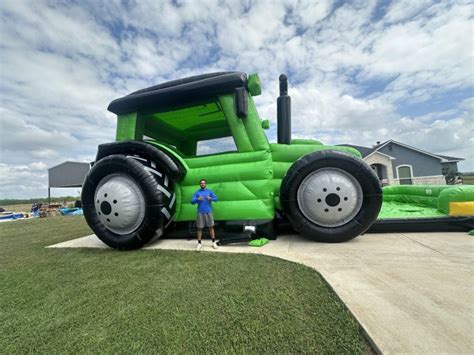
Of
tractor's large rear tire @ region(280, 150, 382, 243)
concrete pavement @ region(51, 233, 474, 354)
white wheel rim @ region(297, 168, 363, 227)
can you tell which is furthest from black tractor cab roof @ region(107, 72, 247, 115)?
concrete pavement @ region(51, 233, 474, 354)

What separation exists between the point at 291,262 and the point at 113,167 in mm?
2889

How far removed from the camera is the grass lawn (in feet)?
3.96

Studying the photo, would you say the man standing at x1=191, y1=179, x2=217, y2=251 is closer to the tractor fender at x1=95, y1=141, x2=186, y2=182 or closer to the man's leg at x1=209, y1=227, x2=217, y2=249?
the man's leg at x1=209, y1=227, x2=217, y2=249

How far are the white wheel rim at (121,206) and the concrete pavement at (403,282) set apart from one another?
30.6 inches

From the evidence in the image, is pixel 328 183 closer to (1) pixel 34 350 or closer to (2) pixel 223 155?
(2) pixel 223 155

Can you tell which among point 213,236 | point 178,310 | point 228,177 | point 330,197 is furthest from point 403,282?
point 228,177

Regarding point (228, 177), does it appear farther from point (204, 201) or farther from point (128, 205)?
point (128, 205)

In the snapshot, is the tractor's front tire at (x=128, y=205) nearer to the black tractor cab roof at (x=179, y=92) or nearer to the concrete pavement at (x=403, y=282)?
the concrete pavement at (x=403, y=282)

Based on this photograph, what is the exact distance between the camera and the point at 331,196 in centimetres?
297

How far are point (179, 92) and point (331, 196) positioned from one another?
2.75 metres

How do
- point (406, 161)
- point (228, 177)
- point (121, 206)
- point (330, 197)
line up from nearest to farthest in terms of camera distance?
point (330, 197) < point (121, 206) < point (228, 177) < point (406, 161)

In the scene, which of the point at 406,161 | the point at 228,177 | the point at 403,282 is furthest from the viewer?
the point at 406,161

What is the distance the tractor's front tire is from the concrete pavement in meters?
0.56

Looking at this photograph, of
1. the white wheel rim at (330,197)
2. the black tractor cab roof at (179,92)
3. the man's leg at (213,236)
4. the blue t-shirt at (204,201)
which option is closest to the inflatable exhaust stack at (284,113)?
the black tractor cab roof at (179,92)
